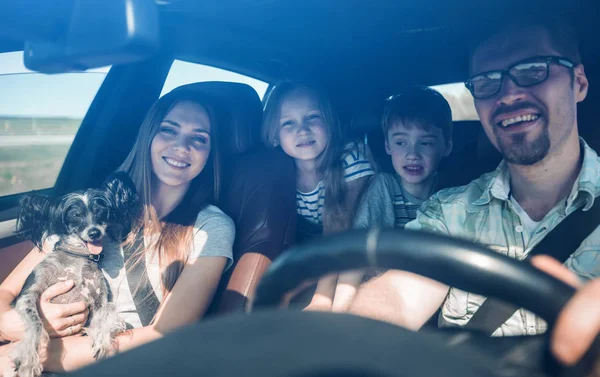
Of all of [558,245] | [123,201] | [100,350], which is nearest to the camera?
[558,245]

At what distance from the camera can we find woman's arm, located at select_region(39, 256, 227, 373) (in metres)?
2.18

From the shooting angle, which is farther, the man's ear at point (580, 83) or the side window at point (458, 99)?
the side window at point (458, 99)

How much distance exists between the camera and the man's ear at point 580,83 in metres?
1.88

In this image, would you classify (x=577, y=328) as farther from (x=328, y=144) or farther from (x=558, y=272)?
(x=328, y=144)

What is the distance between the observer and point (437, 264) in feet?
2.60

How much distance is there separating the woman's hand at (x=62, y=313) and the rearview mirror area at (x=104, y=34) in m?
1.37

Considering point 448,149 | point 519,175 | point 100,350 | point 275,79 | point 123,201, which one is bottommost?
point 100,350

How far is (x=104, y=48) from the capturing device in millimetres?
1162

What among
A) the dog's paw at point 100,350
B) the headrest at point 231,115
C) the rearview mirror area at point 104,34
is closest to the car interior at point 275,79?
the headrest at point 231,115

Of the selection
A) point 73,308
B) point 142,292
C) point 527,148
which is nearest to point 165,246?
point 142,292

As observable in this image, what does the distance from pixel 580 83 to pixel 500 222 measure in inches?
24.3

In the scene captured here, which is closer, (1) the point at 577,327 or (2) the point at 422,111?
(1) the point at 577,327

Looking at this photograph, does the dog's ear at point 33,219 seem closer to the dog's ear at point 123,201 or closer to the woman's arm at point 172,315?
the dog's ear at point 123,201

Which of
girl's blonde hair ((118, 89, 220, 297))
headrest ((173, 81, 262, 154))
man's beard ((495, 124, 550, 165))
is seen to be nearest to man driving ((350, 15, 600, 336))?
man's beard ((495, 124, 550, 165))
